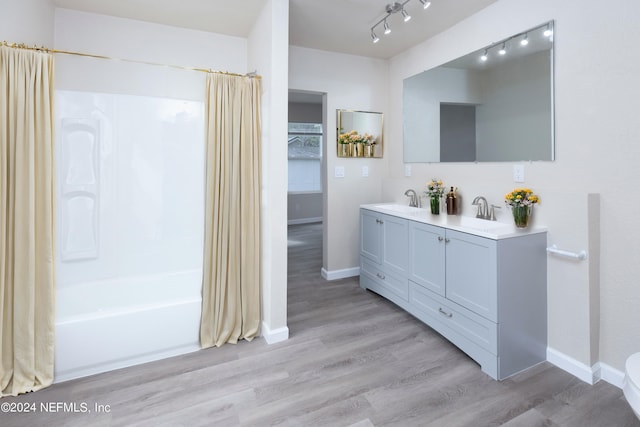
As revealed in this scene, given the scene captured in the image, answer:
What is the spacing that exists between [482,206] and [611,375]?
4.16 feet

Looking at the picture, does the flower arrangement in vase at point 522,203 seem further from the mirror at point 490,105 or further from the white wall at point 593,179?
the mirror at point 490,105

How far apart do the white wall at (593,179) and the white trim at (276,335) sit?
69.9 inches

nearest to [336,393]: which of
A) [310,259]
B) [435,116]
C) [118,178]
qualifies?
[118,178]

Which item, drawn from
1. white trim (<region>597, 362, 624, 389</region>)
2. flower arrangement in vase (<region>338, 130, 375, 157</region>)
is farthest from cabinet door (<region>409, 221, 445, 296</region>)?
flower arrangement in vase (<region>338, 130, 375, 157</region>)

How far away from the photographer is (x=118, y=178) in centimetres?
239

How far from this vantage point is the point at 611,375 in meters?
1.83

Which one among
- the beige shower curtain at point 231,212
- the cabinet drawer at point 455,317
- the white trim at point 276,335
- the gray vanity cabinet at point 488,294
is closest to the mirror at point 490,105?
the gray vanity cabinet at point 488,294

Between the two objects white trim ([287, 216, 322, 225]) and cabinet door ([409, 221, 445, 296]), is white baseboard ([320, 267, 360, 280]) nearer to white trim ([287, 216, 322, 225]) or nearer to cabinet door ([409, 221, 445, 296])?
cabinet door ([409, 221, 445, 296])

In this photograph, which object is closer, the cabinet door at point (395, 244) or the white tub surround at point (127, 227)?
the white tub surround at point (127, 227)

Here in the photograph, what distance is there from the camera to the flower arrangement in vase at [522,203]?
2045mm

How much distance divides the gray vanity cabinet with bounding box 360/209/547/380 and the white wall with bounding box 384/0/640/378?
0.15 metres

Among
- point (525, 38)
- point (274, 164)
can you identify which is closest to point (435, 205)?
point (525, 38)

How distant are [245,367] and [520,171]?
2302mm

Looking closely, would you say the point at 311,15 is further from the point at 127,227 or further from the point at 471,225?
the point at 127,227
